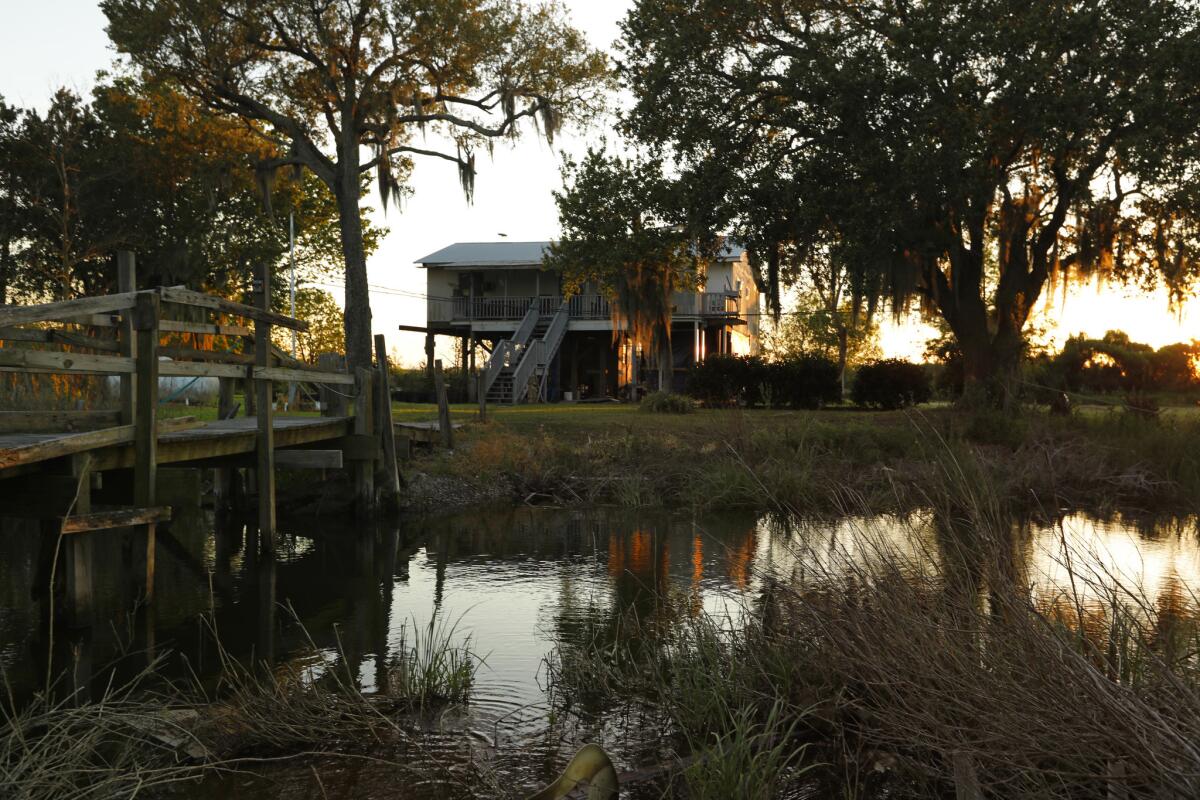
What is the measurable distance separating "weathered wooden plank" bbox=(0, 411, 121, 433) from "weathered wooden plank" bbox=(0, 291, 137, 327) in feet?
3.95

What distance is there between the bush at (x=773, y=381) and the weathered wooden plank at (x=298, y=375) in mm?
16575

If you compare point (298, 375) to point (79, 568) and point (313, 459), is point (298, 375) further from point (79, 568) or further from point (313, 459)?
point (79, 568)

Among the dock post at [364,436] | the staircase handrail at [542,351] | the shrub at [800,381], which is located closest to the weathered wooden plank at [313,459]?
the dock post at [364,436]

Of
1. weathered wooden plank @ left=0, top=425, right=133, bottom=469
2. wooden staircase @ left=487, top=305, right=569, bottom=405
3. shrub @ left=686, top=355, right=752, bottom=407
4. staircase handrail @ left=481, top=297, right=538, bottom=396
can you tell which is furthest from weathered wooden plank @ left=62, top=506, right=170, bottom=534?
wooden staircase @ left=487, top=305, right=569, bottom=405

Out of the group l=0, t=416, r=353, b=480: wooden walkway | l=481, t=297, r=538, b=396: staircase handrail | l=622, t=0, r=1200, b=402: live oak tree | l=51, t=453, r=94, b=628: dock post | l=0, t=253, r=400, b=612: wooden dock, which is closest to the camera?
l=0, t=416, r=353, b=480: wooden walkway

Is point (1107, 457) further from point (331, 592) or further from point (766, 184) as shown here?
point (331, 592)

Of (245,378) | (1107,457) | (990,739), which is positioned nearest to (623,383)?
(1107,457)

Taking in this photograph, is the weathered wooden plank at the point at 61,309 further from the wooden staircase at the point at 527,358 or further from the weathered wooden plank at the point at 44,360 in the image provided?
the wooden staircase at the point at 527,358

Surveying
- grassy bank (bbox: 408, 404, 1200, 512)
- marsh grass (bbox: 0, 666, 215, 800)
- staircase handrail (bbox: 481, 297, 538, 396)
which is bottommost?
marsh grass (bbox: 0, 666, 215, 800)

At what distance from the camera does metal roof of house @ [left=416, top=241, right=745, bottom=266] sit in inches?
1620

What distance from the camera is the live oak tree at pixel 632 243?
24.9 metres

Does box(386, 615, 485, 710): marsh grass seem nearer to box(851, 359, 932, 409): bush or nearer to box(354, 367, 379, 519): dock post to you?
box(354, 367, 379, 519): dock post

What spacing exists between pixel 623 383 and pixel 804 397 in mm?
12561

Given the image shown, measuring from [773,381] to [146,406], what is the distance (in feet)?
74.6
